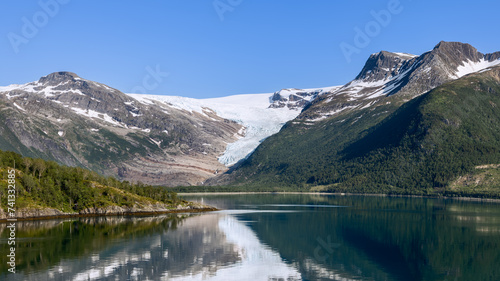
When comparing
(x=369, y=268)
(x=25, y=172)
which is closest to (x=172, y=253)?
(x=369, y=268)

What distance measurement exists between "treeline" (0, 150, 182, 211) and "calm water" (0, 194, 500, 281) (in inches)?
541

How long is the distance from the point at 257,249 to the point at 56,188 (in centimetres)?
8374

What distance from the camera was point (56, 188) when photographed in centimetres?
16662

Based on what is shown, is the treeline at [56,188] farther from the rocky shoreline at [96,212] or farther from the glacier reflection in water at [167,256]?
the glacier reflection in water at [167,256]

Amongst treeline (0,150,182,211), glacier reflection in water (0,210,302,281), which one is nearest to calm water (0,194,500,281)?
glacier reflection in water (0,210,302,281)

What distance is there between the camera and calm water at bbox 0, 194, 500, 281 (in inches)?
3270

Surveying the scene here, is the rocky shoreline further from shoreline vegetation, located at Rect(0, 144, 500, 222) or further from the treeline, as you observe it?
the treeline

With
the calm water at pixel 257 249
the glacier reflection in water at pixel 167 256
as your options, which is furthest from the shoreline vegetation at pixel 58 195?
the glacier reflection in water at pixel 167 256

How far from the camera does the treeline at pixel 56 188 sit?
15462 cm

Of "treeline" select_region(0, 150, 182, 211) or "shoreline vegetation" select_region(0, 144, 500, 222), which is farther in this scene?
"treeline" select_region(0, 150, 182, 211)

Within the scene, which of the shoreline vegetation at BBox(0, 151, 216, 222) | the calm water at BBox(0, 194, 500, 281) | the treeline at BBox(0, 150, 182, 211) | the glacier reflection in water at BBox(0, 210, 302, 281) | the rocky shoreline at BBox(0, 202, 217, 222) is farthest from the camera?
the treeline at BBox(0, 150, 182, 211)

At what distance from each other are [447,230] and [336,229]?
27514mm

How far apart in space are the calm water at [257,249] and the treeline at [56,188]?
541 inches

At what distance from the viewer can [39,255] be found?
92562 mm
